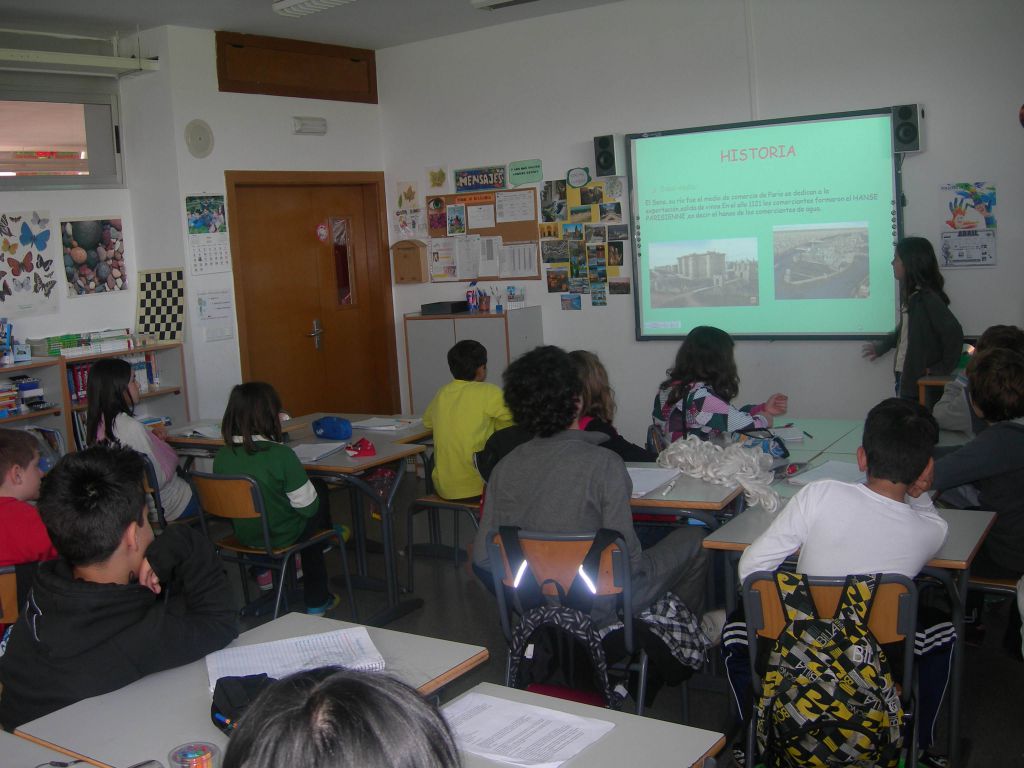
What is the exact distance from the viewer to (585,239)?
6684 millimetres

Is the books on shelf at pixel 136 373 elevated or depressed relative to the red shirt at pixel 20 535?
elevated

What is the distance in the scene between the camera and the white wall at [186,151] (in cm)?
615

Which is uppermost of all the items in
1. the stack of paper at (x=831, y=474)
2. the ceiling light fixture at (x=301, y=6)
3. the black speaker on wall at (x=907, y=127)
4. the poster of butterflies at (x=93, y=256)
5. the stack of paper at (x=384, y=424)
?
the ceiling light fixture at (x=301, y=6)

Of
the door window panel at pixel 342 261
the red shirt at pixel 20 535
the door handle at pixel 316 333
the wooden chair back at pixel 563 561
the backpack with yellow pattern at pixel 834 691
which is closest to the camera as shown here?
the backpack with yellow pattern at pixel 834 691

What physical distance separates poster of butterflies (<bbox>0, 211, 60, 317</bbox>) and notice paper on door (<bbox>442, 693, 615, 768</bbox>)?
4.90m

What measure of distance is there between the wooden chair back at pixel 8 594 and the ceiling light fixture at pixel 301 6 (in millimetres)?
3703

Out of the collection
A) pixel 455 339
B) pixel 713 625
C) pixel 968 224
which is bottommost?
pixel 713 625

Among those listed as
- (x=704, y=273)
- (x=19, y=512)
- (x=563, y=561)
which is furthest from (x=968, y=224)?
(x=19, y=512)

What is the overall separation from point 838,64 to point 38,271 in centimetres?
478

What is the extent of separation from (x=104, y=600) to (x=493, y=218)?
5.28 meters

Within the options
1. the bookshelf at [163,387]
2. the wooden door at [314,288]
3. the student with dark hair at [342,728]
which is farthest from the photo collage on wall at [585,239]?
the student with dark hair at [342,728]

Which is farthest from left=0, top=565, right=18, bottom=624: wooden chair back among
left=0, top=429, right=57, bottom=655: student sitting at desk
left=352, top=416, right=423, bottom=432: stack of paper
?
left=352, top=416, right=423, bottom=432: stack of paper

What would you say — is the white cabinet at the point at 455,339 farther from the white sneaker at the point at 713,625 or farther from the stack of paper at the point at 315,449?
the white sneaker at the point at 713,625

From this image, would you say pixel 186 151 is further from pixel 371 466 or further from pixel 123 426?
pixel 371 466
